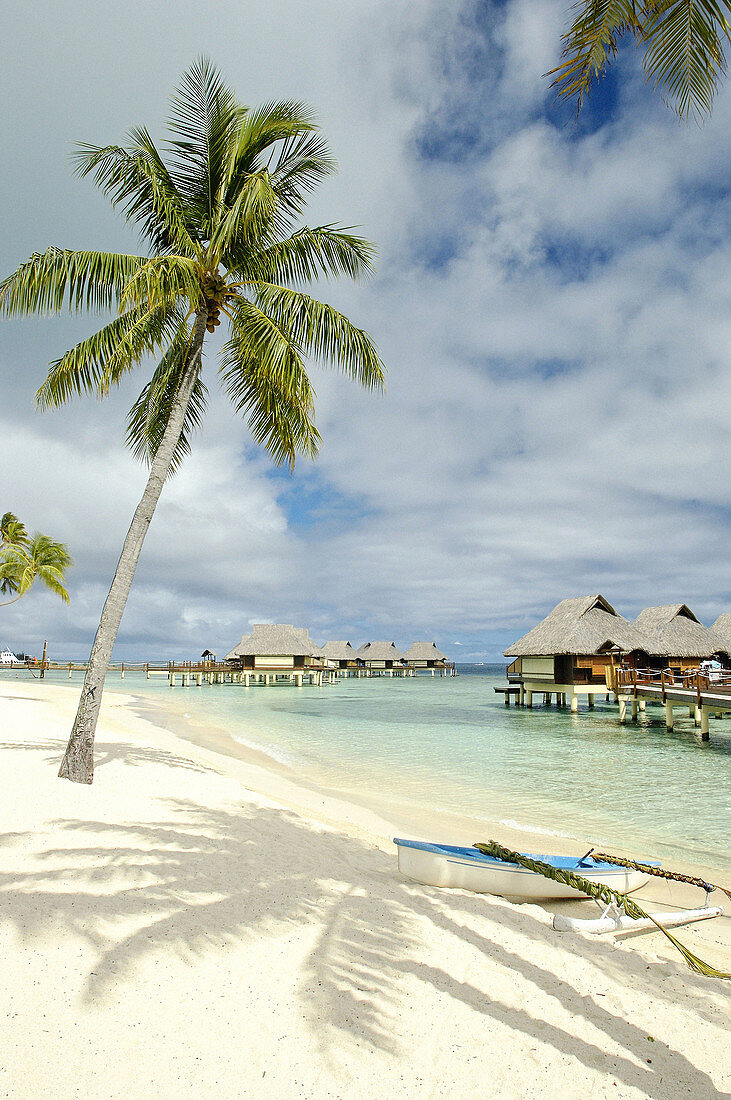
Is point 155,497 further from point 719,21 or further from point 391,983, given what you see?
point 719,21

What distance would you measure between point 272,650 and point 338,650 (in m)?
29.8

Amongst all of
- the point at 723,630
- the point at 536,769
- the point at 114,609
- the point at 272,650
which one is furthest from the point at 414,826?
the point at 272,650

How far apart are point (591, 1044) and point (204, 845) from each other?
3608 millimetres

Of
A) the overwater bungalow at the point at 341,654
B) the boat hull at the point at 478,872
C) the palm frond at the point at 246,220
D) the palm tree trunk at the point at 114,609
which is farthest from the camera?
the overwater bungalow at the point at 341,654

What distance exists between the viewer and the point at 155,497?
7801mm

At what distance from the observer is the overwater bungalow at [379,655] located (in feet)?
278

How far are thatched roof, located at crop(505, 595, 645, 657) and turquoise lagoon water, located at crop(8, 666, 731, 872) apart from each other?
364cm

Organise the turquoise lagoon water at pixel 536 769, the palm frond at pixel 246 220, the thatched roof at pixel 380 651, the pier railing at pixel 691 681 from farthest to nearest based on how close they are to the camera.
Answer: the thatched roof at pixel 380 651 → the pier railing at pixel 691 681 → the turquoise lagoon water at pixel 536 769 → the palm frond at pixel 246 220

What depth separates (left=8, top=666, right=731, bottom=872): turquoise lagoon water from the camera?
8.87 metres

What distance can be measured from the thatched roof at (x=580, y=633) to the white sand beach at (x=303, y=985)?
25.1 meters

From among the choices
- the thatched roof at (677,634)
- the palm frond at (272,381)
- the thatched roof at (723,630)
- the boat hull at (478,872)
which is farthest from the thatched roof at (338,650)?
the boat hull at (478,872)

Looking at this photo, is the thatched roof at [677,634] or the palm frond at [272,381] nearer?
the palm frond at [272,381]

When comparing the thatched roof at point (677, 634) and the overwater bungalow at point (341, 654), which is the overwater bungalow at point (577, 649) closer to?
the thatched roof at point (677, 634)

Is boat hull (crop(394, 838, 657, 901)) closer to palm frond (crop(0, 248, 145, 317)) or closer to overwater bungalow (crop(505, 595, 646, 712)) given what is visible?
palm frond (crop(0, 248, 145, 317))
